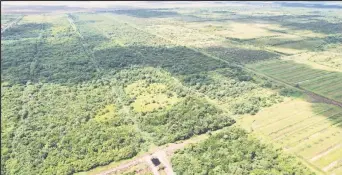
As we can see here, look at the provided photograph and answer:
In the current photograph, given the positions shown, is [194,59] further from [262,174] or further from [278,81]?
[262,174]

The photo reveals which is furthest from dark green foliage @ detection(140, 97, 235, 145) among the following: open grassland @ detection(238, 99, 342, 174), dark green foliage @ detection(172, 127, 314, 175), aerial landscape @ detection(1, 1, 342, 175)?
open grassland @ detection(238, 99, 342, 174)

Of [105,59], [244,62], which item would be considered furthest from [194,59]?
[105,59]

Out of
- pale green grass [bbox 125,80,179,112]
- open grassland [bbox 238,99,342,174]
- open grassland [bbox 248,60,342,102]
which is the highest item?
open grassland [bbox 248,60,342,102]

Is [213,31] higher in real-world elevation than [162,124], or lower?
higher

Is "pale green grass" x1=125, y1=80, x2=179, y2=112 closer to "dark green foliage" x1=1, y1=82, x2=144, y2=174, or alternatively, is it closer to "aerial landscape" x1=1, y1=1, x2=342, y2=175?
"aerial landscape" x1=1, y1=1, x2=342, y2=175

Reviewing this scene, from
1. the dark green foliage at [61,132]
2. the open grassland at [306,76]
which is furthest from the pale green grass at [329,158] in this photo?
the dark green foliage at [61,132]

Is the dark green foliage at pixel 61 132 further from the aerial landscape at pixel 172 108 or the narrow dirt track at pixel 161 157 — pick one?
the narrow dirt track at pixel 161 157
